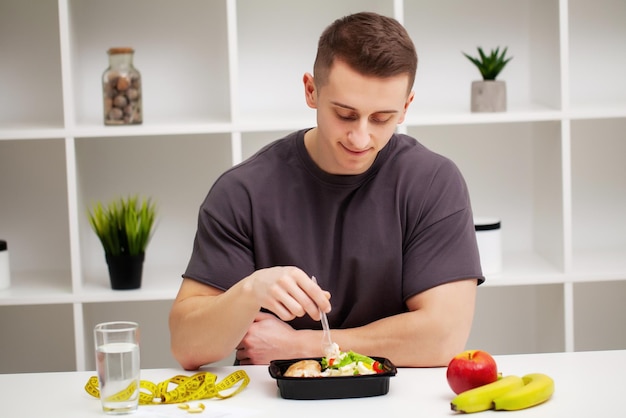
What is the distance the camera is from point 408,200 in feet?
6.62

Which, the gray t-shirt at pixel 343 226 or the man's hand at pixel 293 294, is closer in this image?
the man's hand at pixel 293 294

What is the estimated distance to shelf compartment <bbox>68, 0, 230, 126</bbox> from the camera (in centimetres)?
317

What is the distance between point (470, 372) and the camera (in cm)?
154

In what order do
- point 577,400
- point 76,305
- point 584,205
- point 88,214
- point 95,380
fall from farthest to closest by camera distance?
point 584,205 → point 88,214 → point 76,305 → point 95,380 → point 577,400

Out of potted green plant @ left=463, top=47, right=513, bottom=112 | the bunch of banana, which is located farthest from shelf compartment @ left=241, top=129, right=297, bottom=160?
the bunch of banana

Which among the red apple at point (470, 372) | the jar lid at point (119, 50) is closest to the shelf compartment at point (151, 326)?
the jar lid at point (119, 50)

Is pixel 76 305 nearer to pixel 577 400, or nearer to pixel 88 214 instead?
pixel 88 214

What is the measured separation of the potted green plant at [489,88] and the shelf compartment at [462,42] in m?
0.22

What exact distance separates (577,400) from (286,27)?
2.01m

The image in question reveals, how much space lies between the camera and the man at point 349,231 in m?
1.83

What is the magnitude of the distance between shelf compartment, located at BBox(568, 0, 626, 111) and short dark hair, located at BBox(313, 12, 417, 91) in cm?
157

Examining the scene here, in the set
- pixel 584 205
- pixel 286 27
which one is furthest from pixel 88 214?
pixel 584 205

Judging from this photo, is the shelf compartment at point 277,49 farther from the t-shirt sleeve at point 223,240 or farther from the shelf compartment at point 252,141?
the t-shirt sleeve at point 223,240

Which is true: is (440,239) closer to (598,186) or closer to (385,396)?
(385,396)
